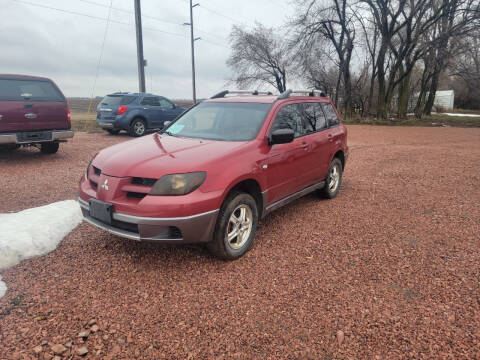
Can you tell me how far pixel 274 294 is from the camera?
2.96 m

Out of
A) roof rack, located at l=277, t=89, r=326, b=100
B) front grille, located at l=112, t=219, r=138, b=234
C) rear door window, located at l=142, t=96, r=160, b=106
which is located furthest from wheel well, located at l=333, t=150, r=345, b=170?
rear door window, located at l=142, t=96, r=160, b=106

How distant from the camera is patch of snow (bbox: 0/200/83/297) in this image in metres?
3.46

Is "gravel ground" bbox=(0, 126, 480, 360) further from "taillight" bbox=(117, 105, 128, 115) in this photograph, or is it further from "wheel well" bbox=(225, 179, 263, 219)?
"taillight" bbox=(117, 105, 128, 115)

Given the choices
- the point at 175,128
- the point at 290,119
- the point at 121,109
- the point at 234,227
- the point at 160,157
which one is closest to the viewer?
the point at 160,157

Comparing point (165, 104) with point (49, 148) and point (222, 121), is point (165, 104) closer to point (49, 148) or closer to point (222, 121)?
point (49, 148)

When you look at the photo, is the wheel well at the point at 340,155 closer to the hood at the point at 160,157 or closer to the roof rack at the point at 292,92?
the roof rack at the point at 292,92

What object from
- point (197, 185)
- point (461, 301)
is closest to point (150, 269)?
point (197, 185)

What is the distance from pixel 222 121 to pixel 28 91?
575 cm

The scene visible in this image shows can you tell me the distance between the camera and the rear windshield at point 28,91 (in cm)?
728

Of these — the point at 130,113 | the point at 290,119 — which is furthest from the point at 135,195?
the point at 130,113

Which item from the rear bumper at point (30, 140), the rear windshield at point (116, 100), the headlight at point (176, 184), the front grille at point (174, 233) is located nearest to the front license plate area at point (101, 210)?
the headlight at point (176, 184)

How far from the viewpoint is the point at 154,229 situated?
9.82 ft

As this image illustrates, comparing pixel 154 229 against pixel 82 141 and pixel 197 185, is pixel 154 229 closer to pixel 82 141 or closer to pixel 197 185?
pixel 197 185

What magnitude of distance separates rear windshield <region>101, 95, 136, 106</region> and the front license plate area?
1099cm
